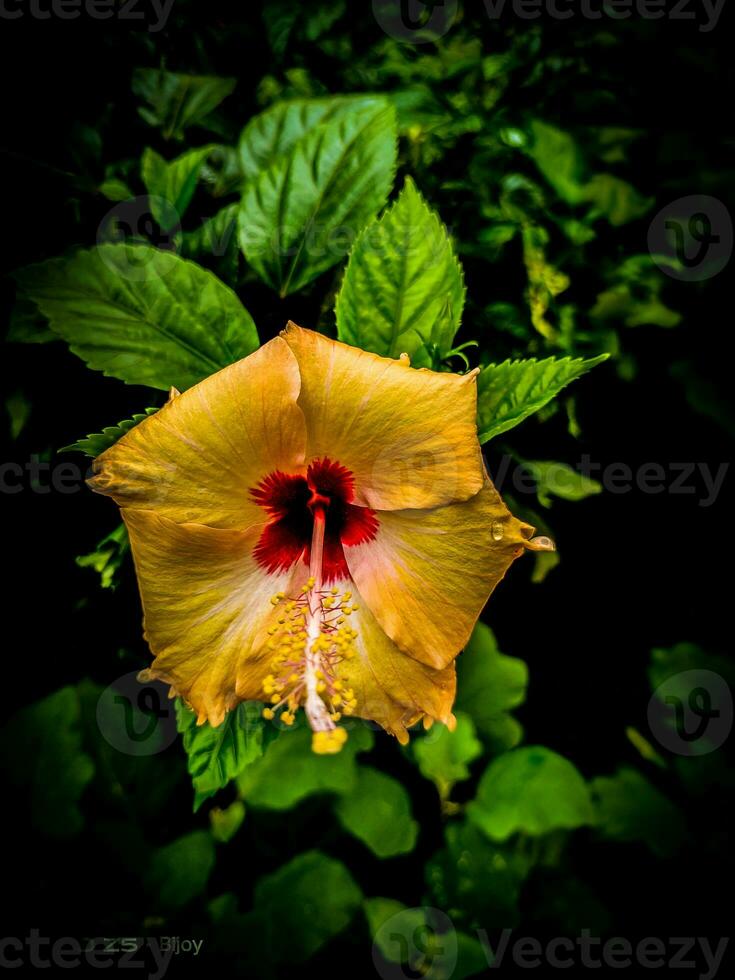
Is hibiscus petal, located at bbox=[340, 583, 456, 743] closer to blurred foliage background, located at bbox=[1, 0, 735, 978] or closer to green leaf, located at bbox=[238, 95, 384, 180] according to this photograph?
blurred foliage background, located at bbox=[1, 0, 735, 978]

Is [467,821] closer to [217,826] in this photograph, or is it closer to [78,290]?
[217,826]

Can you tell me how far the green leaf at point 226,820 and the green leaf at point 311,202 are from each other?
Answer: 0.77m

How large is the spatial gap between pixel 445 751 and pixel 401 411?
0.61 meters

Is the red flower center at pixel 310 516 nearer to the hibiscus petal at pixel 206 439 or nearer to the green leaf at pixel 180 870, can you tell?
the hibiscus petal at pixel 206 439

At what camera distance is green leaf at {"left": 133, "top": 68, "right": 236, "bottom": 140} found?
0.93 meters

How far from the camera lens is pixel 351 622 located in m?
0.74

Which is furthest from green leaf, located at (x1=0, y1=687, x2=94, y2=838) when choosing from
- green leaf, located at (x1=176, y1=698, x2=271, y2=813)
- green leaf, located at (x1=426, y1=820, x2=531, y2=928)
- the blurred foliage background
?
green leaf, located at (x1=426, y1=820, x2=531, y2=928)

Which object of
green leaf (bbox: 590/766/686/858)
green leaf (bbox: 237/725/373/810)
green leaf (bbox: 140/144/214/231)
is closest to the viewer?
green leaf (bbox: 140/144/214/231)

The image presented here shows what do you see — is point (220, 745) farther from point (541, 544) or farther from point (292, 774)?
point (541, 544)

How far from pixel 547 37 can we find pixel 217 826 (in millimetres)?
1339

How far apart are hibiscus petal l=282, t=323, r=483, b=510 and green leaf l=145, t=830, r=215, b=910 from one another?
670 mm

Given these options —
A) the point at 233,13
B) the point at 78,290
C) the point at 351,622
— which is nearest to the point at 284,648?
the point at 351,622

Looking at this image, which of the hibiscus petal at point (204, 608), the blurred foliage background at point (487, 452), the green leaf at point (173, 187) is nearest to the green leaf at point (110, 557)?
the blurred foliage background at point (487, 452)

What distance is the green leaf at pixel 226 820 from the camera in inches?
40.3
